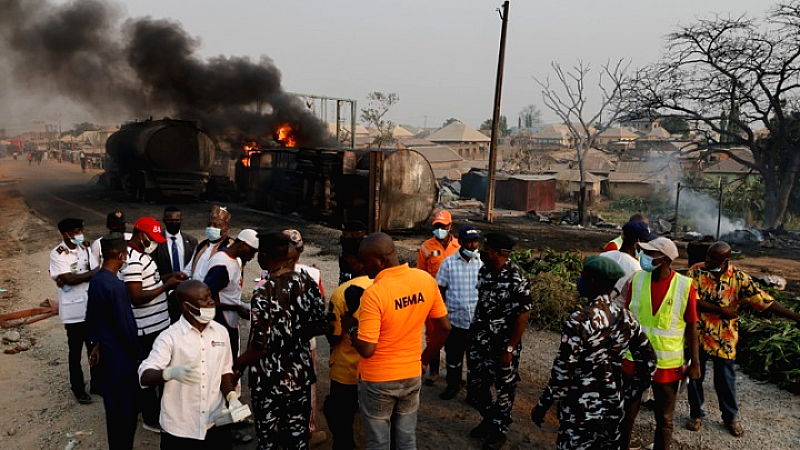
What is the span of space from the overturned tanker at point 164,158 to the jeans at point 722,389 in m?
20.6

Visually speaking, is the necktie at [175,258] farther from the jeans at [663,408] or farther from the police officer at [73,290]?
the jeans at [663,408]

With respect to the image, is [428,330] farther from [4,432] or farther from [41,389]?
[41,389]

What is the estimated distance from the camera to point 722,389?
17.0ft

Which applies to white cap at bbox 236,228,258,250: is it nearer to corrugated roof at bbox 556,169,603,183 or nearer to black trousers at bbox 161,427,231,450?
black trousers at bbox 161,427,231,450

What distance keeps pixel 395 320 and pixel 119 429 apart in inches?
94.3

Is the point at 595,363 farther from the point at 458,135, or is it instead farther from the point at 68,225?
the point at 458,135

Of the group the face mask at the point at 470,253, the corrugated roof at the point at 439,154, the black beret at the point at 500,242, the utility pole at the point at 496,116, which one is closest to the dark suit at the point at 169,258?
the face mask at the point at 470,253

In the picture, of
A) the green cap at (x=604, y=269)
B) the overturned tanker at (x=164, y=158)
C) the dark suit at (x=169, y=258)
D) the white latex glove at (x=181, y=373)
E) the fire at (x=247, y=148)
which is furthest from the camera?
the fire at (x=247, y=148)

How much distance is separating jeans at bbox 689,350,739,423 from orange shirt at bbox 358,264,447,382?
10.5 ft

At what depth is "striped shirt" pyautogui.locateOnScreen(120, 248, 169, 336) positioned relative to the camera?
448 centimetres

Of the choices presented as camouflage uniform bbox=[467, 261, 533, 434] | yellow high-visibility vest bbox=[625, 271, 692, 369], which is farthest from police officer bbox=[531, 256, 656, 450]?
camouflage uniform bbox=[467, 261, 533, 434]

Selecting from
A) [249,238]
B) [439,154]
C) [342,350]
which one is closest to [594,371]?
[342,350]

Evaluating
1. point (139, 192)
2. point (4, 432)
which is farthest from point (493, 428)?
point (139, 192)

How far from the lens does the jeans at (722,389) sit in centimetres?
511
